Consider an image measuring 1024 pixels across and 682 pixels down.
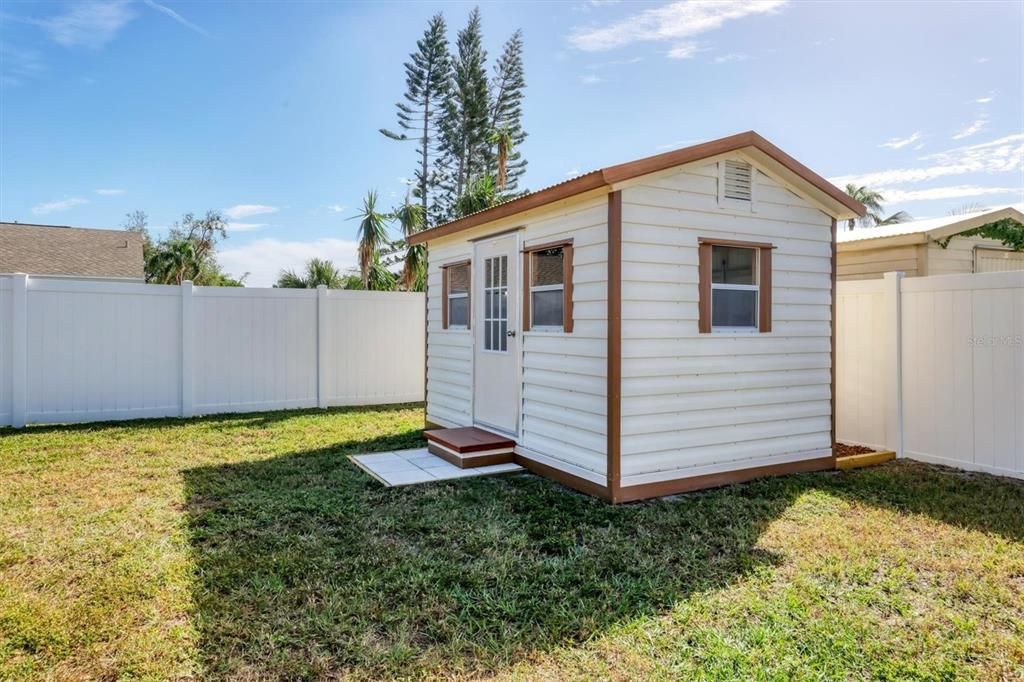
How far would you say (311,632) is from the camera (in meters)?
2.57

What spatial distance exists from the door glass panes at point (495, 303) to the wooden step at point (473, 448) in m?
0.93

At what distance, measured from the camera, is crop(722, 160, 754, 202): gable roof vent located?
16.5 ft

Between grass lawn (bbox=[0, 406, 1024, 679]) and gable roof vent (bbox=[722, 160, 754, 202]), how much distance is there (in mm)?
2513

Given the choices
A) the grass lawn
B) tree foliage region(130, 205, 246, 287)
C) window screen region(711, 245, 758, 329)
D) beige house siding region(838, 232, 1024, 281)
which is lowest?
the grass lawn

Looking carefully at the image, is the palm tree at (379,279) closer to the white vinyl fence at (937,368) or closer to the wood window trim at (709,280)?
the white vinyl fence at (937,368)

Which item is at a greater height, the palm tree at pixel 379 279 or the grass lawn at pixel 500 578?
the palm tree at pixel 379 279

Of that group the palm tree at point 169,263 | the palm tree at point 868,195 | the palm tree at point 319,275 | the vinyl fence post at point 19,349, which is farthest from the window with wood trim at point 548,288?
the palm tree at point 868,195

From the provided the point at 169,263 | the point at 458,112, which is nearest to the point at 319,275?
the point at 458,112

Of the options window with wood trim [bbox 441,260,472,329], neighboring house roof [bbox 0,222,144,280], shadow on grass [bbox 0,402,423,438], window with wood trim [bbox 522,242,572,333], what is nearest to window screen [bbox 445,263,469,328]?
Answer: window with wood trim [bbox 441,260,472,329]

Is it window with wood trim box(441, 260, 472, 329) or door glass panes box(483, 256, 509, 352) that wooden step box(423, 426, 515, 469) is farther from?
window with wood trim box(441, 260, 472, 329)

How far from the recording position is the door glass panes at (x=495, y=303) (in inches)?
235

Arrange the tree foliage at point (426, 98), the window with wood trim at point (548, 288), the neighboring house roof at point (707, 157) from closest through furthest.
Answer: the neighboring house roof at point (707, 157) < the window with wood trim at point (548, 288) < the tree foliage at point (426, 98)

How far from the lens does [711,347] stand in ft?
16.1

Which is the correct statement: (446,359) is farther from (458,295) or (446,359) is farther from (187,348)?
(187,348)
